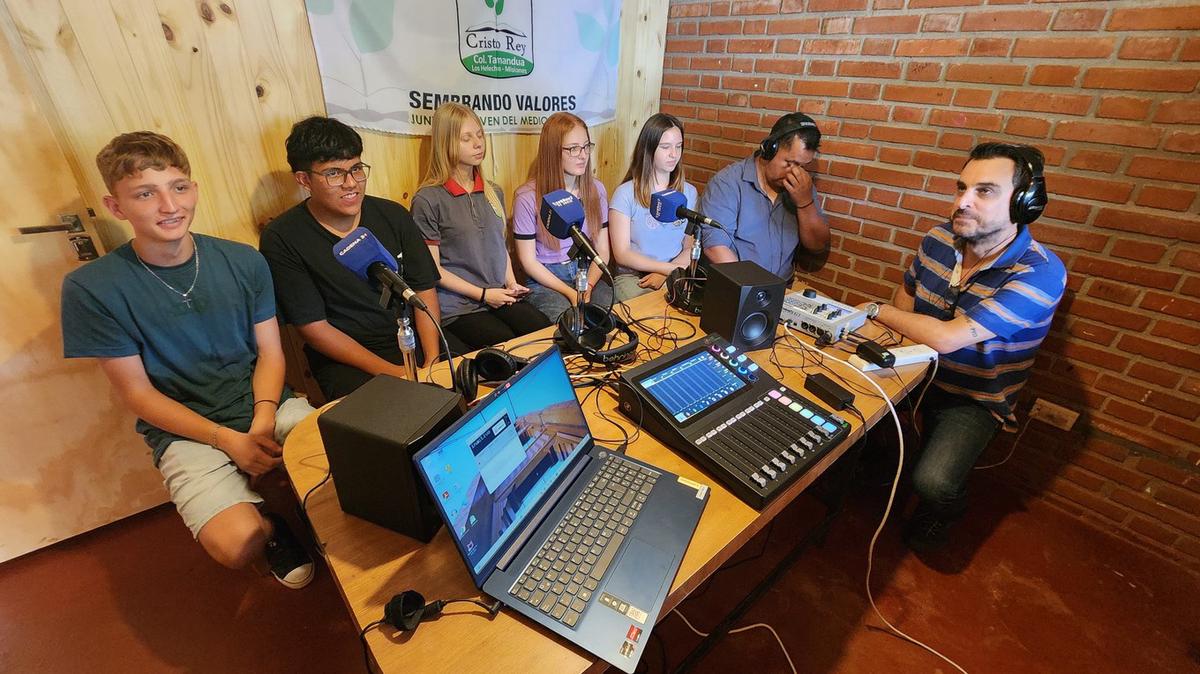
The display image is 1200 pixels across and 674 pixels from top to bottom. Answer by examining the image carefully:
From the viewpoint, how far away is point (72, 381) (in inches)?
63.2

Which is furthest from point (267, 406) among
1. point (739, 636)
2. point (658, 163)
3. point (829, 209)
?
point (829, 209)

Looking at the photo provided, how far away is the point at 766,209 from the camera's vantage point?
2.36 meters

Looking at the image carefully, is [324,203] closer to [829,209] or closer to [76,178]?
[76,178]

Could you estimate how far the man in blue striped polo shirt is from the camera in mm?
1474

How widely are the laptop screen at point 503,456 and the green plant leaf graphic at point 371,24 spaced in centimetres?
158

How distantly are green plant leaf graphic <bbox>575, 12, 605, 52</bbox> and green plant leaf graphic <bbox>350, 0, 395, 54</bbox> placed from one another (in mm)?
880

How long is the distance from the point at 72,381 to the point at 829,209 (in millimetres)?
2990

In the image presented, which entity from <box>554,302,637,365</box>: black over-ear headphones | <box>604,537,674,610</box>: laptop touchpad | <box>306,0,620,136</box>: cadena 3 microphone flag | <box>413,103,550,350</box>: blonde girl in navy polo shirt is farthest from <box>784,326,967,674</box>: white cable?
<box>306,0,620,136</box>: cadena 3 microphone flag

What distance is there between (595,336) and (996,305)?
120 centimetres

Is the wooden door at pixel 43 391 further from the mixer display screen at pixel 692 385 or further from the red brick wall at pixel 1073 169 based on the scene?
the red brick wall at pixel 1073 169

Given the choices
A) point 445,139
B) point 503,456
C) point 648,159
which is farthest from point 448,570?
point 648,159

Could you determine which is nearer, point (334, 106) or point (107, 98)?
point (107, 98)

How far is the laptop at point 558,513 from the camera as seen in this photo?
0.73 metres

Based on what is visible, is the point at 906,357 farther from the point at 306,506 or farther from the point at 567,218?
the point at 306,506
